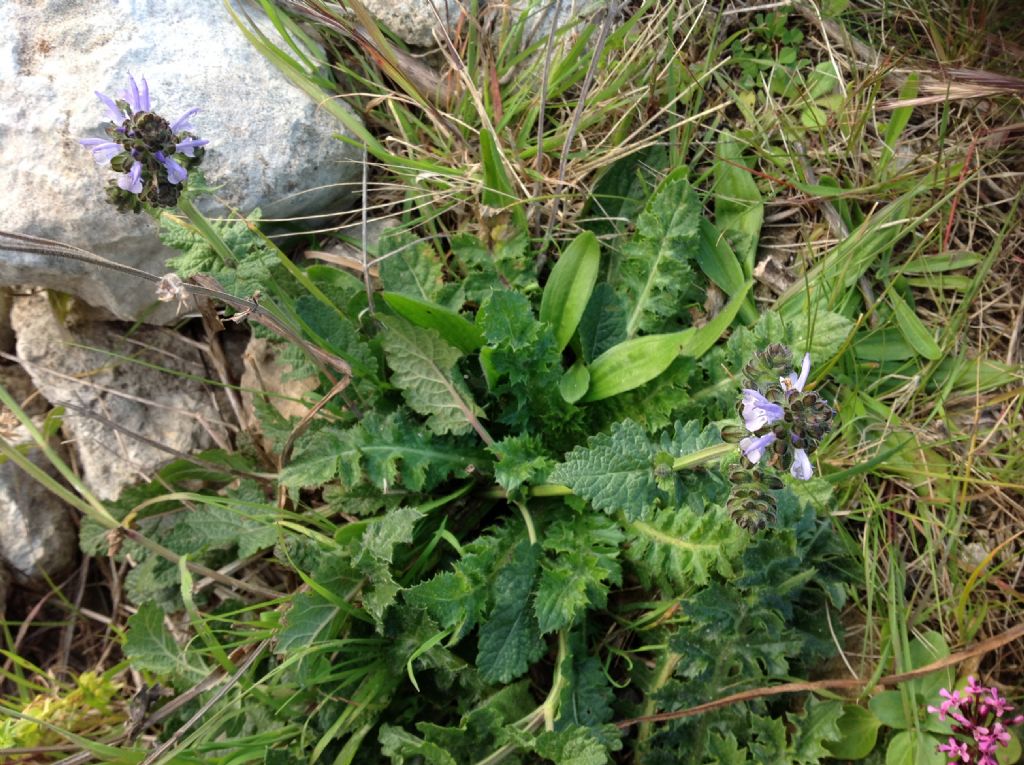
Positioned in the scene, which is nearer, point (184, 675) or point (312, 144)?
point (184, 675)

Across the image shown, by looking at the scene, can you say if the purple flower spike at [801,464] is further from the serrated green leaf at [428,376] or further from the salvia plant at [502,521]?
the serrated green leaf at [428,376]

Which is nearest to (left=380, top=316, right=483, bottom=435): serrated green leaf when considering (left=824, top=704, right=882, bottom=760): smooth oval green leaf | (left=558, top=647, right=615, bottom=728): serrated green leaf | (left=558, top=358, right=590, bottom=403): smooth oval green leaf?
(left=558, top=358, right=590, bottom=403): smooth oval green leaf

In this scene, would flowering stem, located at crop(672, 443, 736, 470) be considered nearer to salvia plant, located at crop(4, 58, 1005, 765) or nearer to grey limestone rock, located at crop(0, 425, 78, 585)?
salvia plant, located at crop(4, 58, 1005, 765)

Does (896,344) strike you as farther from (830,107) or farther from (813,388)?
(830,107)

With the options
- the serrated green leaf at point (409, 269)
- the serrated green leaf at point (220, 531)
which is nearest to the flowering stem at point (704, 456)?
the serrated green leaf at point (409, 269)

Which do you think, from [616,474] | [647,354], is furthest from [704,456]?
[647,354]

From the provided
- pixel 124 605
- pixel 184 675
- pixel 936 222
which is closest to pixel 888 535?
pixel 936 222
